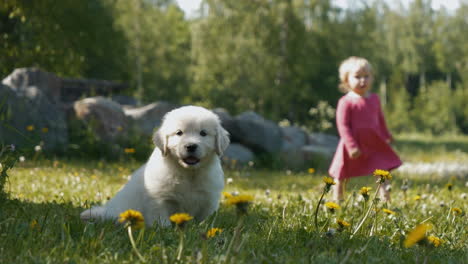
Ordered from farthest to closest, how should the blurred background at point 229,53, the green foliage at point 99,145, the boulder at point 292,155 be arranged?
the blurred background at point 229,53
the boulder at point 292,155
the green foliage at point 99,145

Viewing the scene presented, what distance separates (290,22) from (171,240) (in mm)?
26819

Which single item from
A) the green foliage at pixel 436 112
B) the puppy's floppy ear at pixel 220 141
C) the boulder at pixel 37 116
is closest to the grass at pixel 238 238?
the puppy's floppy ear at pixel 220 141

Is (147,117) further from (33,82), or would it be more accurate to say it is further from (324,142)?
(324,142)

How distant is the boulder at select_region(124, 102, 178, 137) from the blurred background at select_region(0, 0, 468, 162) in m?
4.71

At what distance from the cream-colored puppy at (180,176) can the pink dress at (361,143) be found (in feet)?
8.91

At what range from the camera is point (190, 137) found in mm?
3721

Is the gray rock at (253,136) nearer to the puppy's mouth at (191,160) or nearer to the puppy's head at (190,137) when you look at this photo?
the puppy's head at (190,137)

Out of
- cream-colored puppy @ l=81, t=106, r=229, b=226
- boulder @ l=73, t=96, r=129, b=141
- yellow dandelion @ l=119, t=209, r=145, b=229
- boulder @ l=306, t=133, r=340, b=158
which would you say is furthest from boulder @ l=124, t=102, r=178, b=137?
yellow dandelion @ l=119, t=209, r=145, b=229

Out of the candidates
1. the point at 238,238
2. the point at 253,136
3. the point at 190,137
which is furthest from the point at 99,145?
the point at 238,238

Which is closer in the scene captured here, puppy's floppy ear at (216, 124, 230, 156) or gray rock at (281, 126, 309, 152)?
puppy's floppy ear at (216, 124, 230, 156)

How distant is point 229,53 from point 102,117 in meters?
19.7

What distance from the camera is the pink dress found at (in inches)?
247

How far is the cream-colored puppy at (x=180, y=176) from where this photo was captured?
12.2ft

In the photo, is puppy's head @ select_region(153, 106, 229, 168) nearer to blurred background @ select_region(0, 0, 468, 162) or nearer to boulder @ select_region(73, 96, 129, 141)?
boulder @ select_region(73, 96, 129, 141)
